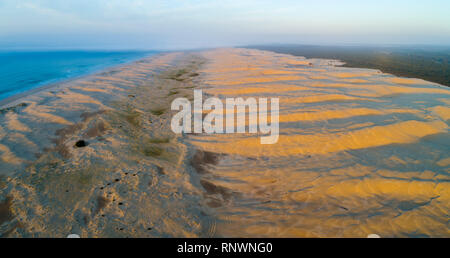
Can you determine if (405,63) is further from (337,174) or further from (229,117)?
(337,174)

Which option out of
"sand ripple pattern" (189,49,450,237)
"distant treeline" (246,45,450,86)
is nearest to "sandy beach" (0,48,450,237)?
"sand ripple pattern" (189,49,450,237)

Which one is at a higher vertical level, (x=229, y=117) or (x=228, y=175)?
(x=229, y=117)

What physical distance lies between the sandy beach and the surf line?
16.2 inches

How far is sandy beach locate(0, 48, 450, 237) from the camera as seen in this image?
3.35 meters

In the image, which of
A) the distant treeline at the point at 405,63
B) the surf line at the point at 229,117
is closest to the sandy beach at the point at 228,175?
the surf line at the point at 229,117

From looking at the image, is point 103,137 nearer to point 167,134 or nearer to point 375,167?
point 167,134

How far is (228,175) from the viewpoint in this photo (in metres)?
4.84

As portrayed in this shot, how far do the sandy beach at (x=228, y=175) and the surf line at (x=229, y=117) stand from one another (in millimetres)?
412

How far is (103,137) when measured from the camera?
6320 mm

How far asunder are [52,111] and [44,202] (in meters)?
6.38

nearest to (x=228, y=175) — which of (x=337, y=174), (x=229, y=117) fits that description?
(x=337, y=174)

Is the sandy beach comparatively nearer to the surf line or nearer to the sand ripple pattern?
the sand ripple pattern

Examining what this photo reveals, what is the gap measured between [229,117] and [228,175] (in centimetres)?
388

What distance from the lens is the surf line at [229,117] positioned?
7.16 meters
